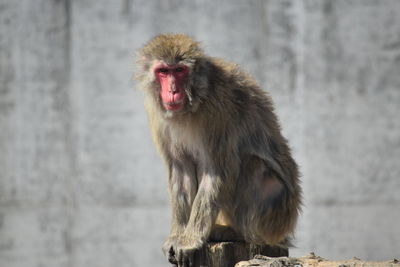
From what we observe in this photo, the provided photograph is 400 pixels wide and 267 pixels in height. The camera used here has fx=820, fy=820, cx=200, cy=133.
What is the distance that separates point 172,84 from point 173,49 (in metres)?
0.29

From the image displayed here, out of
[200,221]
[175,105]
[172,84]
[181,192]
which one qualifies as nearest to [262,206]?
[200,221]

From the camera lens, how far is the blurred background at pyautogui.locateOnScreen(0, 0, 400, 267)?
1001cm

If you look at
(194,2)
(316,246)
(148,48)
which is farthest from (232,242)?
(194,2)

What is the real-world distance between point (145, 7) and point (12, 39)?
5.75ft

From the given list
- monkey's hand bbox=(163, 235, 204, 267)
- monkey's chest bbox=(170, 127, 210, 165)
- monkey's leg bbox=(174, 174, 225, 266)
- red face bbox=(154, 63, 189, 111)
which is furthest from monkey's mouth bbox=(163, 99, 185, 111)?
monkey's hand bbox=(163, 235, 204, 267)

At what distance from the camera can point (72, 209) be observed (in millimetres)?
10195

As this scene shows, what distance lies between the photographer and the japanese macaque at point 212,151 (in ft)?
20.3

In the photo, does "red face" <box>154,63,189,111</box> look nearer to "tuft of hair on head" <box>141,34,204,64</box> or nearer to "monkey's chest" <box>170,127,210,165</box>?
"tuft of hair on head" <box>141,34,204,64</box>

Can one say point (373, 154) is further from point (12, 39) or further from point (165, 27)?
point (12, 39)

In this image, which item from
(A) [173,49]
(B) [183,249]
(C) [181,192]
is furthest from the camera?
(C) [181,192]

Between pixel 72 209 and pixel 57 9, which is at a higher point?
pixel 57 9

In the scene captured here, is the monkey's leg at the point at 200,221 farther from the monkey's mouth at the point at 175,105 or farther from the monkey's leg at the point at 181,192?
the monkey's mouth at the point at 175,105

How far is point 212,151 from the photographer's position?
20.7ft

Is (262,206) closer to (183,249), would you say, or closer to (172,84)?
(183,249)
